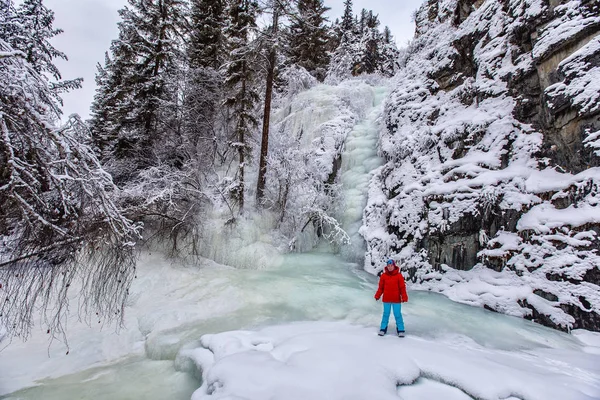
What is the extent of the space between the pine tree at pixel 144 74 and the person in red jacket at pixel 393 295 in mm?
9390

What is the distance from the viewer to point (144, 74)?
1141 cm

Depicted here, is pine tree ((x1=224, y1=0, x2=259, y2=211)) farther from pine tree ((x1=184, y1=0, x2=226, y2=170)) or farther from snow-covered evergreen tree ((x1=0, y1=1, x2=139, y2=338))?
snow-covered evergreen tree ((x1=0, y1=1, x2=139, y2=338))

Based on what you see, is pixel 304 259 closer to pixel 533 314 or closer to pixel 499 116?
pixel 533 314

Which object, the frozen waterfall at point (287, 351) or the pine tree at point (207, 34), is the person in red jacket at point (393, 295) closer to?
the frozen waterfall at point (287, 351)

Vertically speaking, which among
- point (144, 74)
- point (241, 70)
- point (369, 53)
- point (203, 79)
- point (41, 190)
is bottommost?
point (41, 190)

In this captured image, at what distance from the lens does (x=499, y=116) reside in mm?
8539

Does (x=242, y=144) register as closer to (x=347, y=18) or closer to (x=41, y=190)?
(x=41, y=190)

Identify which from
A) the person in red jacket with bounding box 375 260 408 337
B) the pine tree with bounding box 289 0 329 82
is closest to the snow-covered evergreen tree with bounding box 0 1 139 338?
the person in red jacket with bounding box 375 260 408 337

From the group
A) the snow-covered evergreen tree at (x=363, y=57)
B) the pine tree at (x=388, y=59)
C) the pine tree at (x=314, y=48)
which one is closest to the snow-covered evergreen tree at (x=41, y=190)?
the pine tree at (x=314, y=48)

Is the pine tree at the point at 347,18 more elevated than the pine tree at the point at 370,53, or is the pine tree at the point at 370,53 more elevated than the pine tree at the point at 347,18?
the pine tree at the point at 347,18

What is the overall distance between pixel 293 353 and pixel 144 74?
1180 centimetres

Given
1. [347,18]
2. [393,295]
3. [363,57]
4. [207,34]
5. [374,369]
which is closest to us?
[374,369]

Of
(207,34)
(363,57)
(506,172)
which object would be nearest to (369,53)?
(363,57)

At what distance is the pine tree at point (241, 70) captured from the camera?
454 inches
